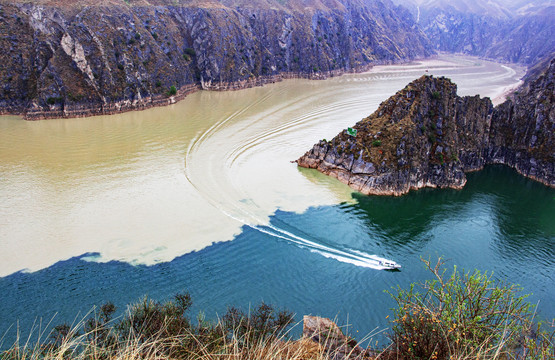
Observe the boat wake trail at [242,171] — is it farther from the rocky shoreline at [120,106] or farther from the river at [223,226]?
the rocky shoreline at [120,106]

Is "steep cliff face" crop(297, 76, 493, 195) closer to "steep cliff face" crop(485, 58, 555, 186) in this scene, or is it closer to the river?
the river

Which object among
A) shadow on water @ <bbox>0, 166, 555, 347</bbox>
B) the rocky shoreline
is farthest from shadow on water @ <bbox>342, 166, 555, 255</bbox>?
the rocky shoreline

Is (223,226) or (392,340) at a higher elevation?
(223,226)

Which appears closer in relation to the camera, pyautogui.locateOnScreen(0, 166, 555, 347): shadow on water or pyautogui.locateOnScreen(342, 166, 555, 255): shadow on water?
pyautogui.locateOnScreen(0, 166, 555, 347): shadow on water

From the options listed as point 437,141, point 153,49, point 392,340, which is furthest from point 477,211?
point 153,49

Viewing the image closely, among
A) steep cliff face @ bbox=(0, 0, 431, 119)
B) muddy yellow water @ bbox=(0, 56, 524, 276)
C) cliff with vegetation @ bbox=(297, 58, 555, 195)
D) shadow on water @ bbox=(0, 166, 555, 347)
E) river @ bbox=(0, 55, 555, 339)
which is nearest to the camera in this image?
shadow on water @ bbox=(0, 166, 555, 347)

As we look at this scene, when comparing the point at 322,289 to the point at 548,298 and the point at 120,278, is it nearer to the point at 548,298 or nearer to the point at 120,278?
the point at 120,278

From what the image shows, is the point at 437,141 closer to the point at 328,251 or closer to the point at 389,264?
the point at 389,264
